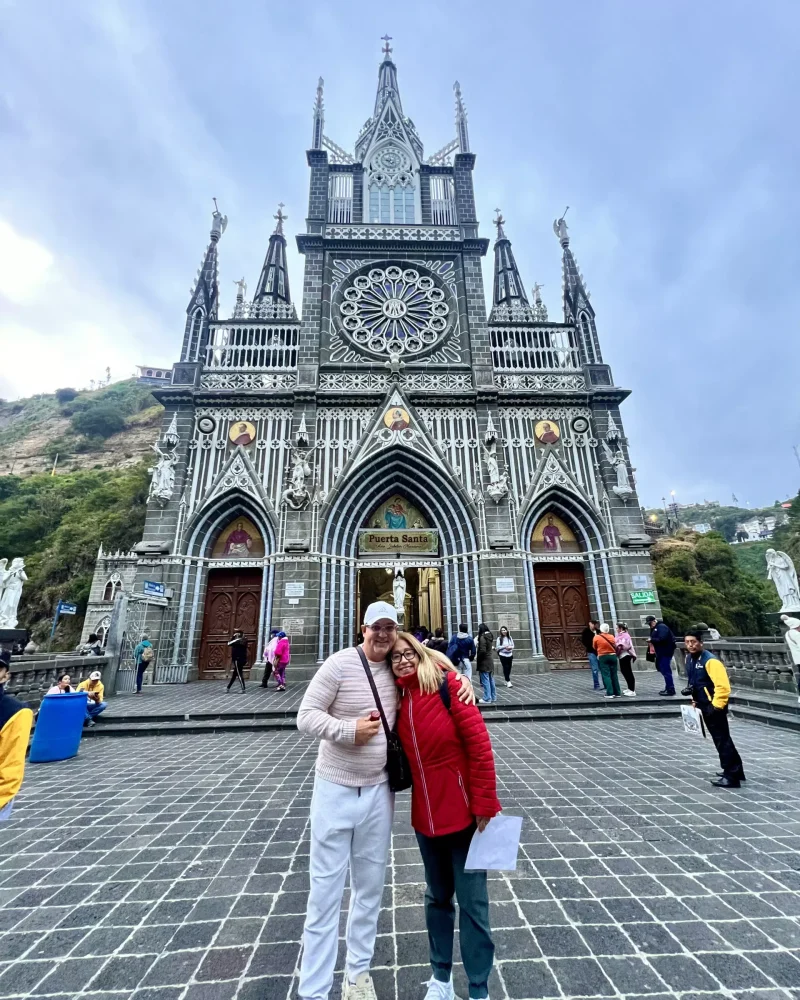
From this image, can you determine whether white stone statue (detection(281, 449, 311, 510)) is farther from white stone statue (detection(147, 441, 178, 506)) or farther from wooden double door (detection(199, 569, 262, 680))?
white stone statue (detection(147, 441, 178, 506))

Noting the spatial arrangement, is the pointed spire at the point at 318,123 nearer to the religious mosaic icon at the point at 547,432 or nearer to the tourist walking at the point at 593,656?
the religious mosaic icon at the point at 547,432

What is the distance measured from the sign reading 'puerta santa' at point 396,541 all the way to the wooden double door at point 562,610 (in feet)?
13.3

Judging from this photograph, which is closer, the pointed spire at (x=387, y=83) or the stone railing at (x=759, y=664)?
the stone railing at (x=759, y=664)

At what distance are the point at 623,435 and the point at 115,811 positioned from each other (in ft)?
57.4

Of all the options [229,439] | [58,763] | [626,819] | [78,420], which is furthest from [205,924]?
[78,420]

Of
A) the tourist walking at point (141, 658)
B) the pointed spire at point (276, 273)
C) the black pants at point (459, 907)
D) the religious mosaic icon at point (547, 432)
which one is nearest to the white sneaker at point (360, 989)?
the black pants at point (459, 907)

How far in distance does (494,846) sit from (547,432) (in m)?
16.1

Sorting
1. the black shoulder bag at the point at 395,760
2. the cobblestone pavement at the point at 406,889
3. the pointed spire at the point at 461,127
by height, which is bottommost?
the cobblestone pavement at the point at 406,889

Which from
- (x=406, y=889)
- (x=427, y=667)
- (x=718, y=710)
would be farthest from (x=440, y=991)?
(x=718, y=710)

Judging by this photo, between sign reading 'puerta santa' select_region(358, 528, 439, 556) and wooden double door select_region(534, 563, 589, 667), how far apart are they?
13.3ft

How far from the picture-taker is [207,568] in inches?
591

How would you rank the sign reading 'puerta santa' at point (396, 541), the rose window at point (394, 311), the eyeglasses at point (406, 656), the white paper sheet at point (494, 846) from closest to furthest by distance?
the white paper sheet at point (494, 846)
the eyeglasses at point (406, 656)
the sign reading 'puerta santa' at point (396, 541)
the rose window at point (394, 311)

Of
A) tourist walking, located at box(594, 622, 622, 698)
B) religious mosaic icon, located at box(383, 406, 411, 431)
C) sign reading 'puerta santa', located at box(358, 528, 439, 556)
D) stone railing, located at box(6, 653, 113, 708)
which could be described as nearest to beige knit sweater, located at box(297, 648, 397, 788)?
tourist walking, located at box(594, 622, 622, 698)

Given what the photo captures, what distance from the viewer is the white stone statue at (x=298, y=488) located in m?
14.7
